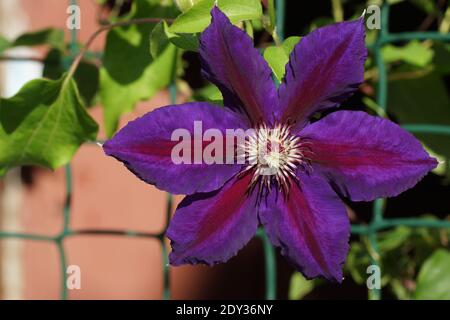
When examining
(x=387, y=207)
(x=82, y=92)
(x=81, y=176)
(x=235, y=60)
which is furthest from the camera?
(x=81, y=176)

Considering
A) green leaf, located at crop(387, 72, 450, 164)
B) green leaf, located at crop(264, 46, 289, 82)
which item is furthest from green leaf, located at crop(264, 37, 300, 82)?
green leaf, located at crop(387, 72, 450, 164)

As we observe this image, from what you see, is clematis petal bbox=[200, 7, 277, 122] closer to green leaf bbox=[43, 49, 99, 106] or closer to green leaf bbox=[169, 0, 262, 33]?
green leaf bbox=[169, 0, 262, 33]

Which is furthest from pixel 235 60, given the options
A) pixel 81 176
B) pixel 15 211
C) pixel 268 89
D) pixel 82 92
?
pixel 15 211

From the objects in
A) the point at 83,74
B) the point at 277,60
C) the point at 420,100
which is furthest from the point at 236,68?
the point at 420,100

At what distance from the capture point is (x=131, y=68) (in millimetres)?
936

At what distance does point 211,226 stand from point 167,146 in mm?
68

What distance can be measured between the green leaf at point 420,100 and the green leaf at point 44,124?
0.57 m

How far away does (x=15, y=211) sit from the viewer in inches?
90.6

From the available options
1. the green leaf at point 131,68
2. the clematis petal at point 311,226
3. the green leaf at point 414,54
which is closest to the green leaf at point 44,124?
the green leaf at point 131,68

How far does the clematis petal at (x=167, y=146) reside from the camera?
1.86 ft

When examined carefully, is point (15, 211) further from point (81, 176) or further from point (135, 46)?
point (135, 46)

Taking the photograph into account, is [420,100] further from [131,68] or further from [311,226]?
[311,226]
